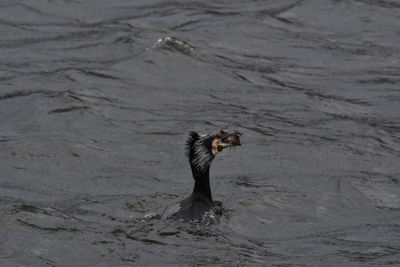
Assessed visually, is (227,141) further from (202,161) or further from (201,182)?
(201,182)

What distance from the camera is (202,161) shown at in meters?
12.6

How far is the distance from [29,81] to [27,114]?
5.66ft

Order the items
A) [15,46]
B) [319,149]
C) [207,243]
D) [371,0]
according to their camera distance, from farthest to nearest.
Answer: [371,0]
[15,46]
[319,149]
[207,243]

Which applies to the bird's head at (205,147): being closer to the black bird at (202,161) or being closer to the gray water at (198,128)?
the black bird at (202,161)

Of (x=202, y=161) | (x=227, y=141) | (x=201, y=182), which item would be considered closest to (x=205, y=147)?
(x=202, y=161)

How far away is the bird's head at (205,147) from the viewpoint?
41.0ft

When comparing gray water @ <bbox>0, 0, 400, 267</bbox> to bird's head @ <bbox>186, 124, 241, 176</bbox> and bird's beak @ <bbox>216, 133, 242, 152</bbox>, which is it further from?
bird's beak @ <bbox>216, 133, 242, 152</bbox>

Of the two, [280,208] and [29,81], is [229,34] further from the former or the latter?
[280,208]

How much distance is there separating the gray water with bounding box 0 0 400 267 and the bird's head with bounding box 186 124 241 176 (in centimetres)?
76

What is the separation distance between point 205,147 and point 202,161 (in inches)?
6.7

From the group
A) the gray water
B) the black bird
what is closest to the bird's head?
the black bird

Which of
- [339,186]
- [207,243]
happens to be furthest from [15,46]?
[207,243]

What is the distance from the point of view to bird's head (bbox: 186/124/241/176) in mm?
12492

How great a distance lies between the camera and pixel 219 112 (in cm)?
1712
